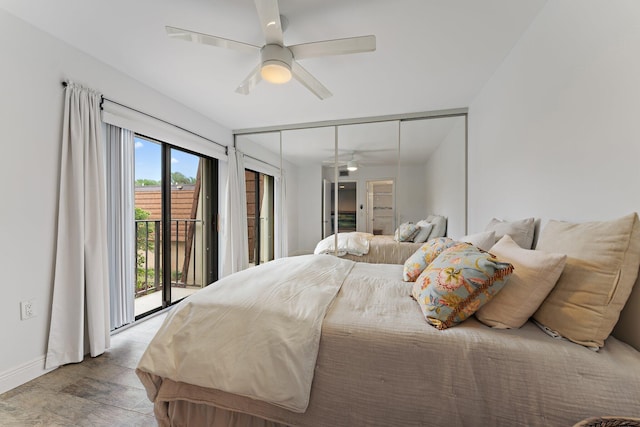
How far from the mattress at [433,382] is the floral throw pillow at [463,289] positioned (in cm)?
6

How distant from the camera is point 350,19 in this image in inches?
68.3

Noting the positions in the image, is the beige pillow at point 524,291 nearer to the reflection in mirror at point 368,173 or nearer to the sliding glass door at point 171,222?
the reflection in mirror at point 368,173

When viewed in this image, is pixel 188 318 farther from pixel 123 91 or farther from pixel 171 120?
pixel 171 120

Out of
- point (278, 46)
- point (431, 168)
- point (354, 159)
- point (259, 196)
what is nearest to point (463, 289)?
point (278, 46)

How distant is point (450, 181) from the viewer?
3.30 m

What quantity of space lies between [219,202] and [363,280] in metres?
2.77

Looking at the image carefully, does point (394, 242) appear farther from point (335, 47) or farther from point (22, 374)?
point (22, 374)

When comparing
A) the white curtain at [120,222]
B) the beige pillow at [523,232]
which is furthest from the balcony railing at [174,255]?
the beige pillow at [523,232]

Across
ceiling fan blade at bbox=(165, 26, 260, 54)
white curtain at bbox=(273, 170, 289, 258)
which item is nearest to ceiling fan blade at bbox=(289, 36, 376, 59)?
ceiling fan blade at bbox=(165, 26, 260, 54)

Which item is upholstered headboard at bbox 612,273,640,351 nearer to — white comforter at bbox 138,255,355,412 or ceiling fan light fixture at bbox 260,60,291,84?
white comforter at bbox 138,255,355,412

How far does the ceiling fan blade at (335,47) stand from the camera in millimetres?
1588

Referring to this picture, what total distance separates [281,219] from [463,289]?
3198 millimetres

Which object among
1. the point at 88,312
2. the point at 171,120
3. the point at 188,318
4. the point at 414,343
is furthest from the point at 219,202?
the point at 414,343

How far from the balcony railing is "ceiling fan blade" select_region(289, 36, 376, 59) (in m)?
2.63
